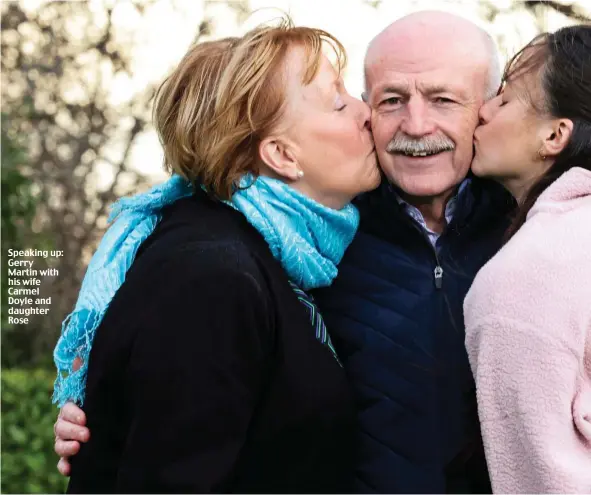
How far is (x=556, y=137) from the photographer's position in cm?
291

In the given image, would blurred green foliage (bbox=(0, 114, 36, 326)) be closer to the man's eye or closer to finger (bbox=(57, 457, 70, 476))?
finger (bbox=(57, 457, 70, 476))

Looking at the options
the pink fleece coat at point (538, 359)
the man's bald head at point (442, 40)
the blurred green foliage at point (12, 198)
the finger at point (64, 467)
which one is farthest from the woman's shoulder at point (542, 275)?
the blurred green foliage at point (12, 198)

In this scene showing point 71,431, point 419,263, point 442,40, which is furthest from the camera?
point 442,40

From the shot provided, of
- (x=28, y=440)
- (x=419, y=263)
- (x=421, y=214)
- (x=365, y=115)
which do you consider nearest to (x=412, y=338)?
(x=419, y=263)

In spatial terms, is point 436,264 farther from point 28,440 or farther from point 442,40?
point 28,440

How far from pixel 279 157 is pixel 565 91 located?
0.90 m

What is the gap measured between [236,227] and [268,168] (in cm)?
36

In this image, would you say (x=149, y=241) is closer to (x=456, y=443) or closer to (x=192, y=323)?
(x=192, y=323)

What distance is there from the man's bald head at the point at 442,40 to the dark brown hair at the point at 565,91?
349mm

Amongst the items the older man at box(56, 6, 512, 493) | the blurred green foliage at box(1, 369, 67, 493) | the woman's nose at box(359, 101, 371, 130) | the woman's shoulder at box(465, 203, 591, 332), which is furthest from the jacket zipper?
the blurred green foliage at box(1, 369, 67, 493)

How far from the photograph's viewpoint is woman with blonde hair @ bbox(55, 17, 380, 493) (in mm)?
2424

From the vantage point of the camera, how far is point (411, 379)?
2.98 meters

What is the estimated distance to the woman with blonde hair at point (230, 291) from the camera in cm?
242

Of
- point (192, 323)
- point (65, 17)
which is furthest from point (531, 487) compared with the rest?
point (65, 17)
